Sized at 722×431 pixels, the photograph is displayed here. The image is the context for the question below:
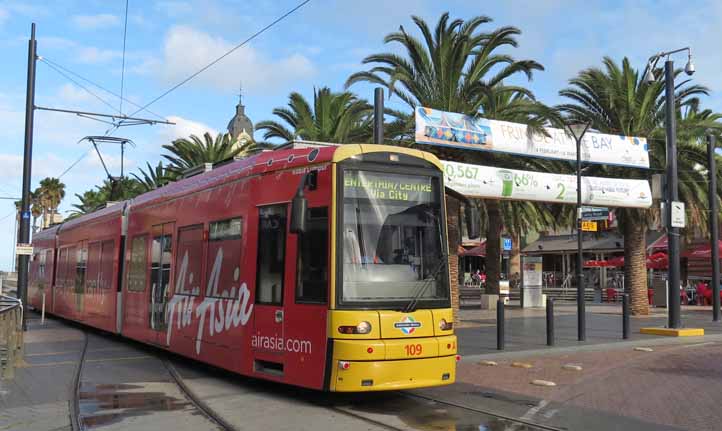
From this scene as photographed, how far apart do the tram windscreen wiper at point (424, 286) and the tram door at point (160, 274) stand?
18.5 ft

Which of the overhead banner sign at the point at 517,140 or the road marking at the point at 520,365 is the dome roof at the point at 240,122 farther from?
the road marking at the point at 520,365

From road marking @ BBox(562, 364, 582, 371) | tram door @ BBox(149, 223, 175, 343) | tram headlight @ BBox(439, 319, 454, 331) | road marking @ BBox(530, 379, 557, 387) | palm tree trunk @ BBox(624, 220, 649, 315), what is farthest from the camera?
palm tree trunk @ BBox(624, 220, 649, 315)

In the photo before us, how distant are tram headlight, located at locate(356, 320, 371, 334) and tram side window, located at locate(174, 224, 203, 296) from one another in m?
3.97

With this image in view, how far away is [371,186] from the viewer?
873 centimetres

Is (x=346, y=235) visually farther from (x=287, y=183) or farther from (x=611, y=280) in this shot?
(x=611, y=280)

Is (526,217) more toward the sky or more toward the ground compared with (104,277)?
more toward the sky

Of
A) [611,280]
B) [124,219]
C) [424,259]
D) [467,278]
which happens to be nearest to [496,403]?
[424,259]

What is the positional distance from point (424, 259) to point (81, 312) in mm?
13720

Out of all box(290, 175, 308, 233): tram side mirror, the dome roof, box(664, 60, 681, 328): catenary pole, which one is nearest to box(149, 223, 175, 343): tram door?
box(290, 175, 308, 233): tram side mirror

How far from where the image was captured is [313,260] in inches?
337

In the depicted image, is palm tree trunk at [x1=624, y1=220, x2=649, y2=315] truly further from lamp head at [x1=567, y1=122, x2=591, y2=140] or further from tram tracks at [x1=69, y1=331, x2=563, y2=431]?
tram tracks at [x1=69, y1=331, x2=563, y2=431]

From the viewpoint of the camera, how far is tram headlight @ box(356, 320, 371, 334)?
26.6 ft

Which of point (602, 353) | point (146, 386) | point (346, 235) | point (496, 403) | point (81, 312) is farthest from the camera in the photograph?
point (81, 312)

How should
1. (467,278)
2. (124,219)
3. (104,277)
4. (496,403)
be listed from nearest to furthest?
(496,403)
(124,219)
(104,277)
(467,278)
